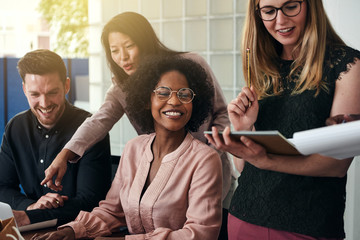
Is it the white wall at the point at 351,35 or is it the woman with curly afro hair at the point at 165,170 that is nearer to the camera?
→ the woman with curly afro hair at the point at 165,170

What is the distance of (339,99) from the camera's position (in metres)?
1.04

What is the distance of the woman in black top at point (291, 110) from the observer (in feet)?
3.45

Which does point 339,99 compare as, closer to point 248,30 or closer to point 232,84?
point 248,30

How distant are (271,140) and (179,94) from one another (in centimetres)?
52

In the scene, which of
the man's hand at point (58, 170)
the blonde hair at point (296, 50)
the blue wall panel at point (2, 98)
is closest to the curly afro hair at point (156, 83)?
the blonde hair at point (296, 50)

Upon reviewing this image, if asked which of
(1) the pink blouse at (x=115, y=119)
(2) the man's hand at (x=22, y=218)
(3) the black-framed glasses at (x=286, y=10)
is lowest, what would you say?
(2) the man's hand at (x=22, y=218)

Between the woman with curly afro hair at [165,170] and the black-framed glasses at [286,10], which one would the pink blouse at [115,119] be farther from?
the black-framed glasses at [286,10]

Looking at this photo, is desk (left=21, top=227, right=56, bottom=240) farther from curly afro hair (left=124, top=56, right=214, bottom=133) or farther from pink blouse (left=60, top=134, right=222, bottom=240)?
curly afro hair (left=124, top=56, right=214, bottom=133)

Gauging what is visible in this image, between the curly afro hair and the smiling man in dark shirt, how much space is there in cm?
37

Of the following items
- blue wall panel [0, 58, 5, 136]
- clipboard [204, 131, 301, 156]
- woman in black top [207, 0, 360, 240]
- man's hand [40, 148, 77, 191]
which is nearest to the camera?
clipboard [204, 131, 301, 156]

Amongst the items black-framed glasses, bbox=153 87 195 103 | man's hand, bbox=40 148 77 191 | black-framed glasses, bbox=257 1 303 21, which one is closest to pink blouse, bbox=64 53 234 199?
man's hand, bbox=40 148 77 191

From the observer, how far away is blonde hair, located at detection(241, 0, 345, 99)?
1089 mm

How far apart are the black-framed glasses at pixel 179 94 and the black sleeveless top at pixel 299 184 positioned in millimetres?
262

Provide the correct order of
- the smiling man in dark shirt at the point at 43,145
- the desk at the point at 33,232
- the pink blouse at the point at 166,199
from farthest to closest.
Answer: the smiling man in dark shirt at the point at 43,145, the desk at the point at 33,232, the pink blouse at the point at 166,199
